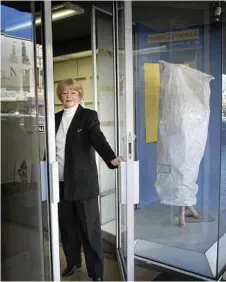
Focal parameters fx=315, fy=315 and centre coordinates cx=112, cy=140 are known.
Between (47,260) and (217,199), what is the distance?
152 centimetres

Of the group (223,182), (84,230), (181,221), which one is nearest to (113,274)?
(84,230)

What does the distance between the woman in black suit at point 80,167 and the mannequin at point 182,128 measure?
0.71 m

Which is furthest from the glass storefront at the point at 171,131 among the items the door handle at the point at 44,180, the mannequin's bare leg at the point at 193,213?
the door handle at the point at 44,180

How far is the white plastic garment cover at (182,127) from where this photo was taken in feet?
8.25

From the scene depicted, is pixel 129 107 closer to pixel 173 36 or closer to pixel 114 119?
pixel 114 119

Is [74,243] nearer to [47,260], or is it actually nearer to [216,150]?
[47,260]

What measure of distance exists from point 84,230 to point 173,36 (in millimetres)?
1779

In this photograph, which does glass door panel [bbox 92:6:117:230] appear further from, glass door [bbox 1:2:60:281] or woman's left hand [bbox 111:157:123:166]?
glass door [bbox 1:2:60:281]

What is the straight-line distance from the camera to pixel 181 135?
8.27ft

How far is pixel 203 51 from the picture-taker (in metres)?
2.66

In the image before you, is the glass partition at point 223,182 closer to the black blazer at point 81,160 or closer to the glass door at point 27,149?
the black blazer at point 81,160

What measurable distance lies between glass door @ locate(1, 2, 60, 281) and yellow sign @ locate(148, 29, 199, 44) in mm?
1256

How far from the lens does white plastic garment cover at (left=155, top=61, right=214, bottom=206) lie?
2516 millimetres

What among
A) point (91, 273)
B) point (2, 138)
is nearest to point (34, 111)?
point (2, 138)
